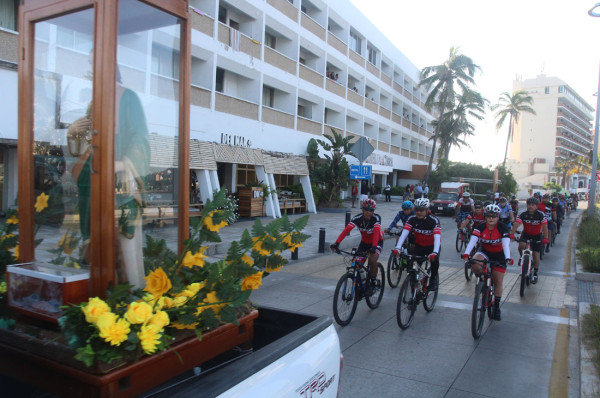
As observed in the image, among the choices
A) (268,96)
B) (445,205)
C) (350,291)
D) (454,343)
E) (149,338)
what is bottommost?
(454,343)

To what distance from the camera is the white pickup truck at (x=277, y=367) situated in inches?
72.3

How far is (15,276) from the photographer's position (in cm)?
208

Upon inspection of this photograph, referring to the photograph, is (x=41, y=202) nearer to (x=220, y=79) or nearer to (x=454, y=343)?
(x=454, y=343)

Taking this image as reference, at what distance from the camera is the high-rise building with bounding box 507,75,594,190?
100 m

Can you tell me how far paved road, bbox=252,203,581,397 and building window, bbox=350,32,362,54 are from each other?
25.8 metres

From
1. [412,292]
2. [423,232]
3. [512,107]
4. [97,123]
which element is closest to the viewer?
[97,123]

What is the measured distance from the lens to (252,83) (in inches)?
805

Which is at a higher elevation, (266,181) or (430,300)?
(266,181)

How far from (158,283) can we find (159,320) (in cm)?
23

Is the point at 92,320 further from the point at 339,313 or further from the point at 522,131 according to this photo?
the point at 522,131

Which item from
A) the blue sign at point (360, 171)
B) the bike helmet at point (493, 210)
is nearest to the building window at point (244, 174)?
the blue sign at point (360, 171)

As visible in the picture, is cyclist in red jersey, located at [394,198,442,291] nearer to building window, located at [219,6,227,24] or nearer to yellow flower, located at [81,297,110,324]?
yellow flower, located at [81,297,110,324]

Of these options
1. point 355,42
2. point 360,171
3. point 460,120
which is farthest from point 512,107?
point 360,171

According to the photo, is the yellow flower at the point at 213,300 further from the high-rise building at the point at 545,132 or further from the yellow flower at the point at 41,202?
the high-rise building at the point at 545,132
